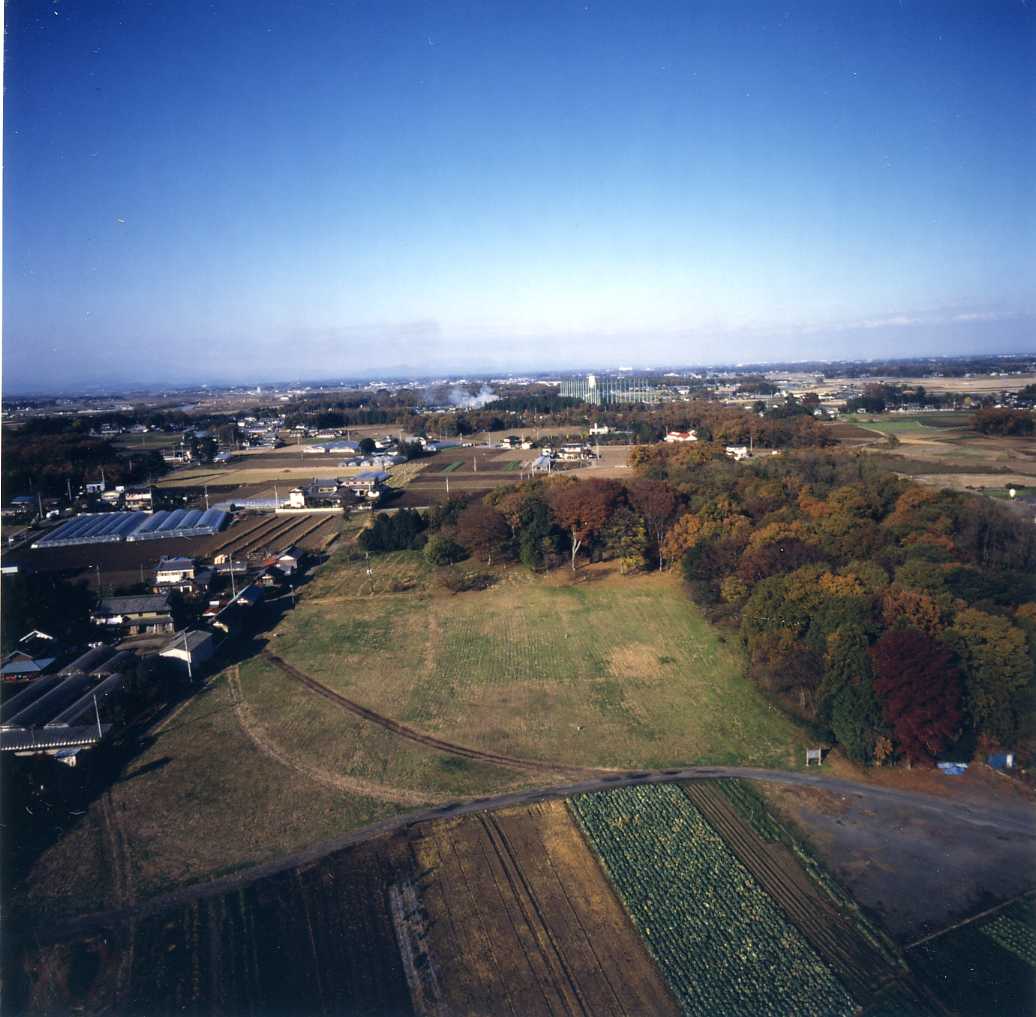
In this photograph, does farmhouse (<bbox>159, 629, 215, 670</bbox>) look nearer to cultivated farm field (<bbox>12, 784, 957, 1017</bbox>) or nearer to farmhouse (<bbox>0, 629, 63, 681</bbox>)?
farmhouse (<bbox>0, 629, 63, 681</bbox>)

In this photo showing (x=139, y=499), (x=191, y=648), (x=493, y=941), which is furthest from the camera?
(x=139, y=499)

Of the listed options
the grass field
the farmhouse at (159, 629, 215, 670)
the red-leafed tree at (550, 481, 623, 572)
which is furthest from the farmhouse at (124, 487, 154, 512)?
the red-leafed tree at (550, 481, 623, 572)

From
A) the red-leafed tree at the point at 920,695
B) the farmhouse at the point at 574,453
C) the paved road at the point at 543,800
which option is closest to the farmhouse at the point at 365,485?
the farmhouse at the point at 574,453

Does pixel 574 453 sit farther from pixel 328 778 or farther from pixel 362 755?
pixel 328 778

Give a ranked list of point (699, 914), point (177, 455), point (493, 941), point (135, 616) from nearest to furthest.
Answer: point (493, 941) → point (699, 914) → point (135, 616) → point (177, 455)

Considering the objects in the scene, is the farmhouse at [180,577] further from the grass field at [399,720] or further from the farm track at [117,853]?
the farm track at [117,853]

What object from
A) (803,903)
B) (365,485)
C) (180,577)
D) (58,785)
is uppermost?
(365,485)

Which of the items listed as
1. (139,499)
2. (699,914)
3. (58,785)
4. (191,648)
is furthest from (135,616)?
(139,499)
